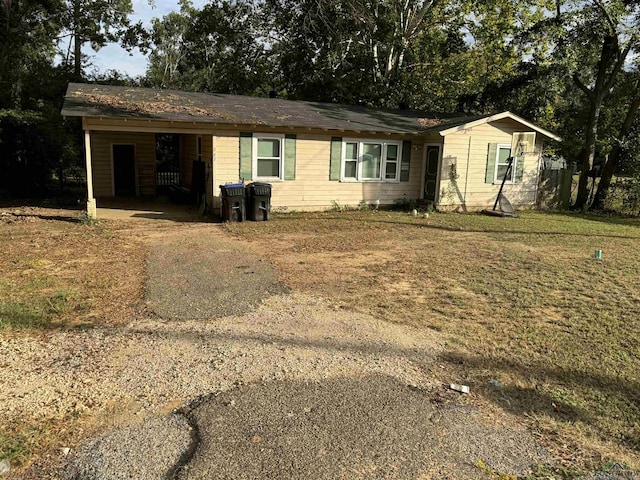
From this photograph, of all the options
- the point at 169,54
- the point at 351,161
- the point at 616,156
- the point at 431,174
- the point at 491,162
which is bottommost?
the point at 431,174

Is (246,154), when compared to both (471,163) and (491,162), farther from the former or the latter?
(491,162)

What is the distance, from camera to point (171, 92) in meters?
15.9

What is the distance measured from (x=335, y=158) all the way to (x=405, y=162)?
2.58 m

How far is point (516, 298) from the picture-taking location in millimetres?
6734

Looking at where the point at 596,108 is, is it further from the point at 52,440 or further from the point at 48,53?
the point at 48,53

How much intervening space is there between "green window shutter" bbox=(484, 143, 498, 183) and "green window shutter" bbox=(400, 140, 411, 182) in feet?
8.39

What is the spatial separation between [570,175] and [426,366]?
54.4ft

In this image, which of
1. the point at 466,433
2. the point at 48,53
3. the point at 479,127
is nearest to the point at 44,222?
the point at 466,433

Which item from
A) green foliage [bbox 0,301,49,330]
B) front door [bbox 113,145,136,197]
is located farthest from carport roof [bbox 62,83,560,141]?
green foliage [bbox 0,301,49,330]

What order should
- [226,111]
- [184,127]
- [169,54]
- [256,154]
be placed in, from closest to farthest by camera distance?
[184,127] → [256,154] → [226,111] → [169,54]

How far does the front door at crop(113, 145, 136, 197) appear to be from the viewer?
56.1ft

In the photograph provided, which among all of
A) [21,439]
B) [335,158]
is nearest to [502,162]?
[335,158]

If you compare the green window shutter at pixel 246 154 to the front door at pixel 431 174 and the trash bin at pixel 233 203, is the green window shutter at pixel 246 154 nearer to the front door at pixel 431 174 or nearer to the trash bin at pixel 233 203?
the trash bin at pixel 233 203

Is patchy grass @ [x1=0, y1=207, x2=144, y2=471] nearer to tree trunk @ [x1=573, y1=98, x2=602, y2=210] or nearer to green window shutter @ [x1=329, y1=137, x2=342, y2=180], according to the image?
green window shutter @ [x1=329, y1=137, x2=342, y2=180]
